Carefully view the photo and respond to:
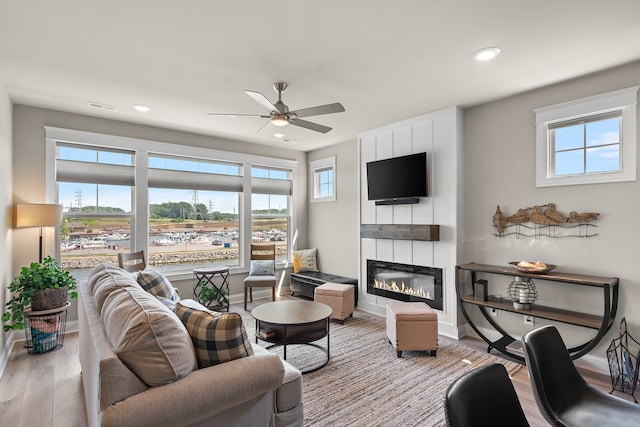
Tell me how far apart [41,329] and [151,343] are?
3.02 m

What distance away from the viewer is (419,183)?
417 centimetres

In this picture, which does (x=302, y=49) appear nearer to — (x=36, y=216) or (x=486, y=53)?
(x=486, y=53)

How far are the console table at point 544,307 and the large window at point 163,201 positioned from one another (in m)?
3.56

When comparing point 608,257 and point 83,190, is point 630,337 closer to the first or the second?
point 608,257

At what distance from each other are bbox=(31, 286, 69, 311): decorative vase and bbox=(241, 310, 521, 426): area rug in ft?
6.81

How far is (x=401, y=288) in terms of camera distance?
4.55 meters

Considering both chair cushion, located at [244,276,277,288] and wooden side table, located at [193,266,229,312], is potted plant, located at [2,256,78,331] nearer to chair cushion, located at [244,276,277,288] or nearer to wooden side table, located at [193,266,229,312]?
wooden side table, located at [193,266,229,312]

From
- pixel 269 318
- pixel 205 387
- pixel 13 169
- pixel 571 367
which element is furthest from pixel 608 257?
pixel 13 169

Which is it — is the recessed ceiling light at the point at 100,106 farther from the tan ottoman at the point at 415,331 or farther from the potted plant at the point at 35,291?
the tan ottoman at the point at 415,331

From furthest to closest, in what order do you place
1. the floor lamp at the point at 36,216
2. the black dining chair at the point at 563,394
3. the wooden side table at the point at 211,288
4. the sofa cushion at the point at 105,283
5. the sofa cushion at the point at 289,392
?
the wooden side table at the point at 211,288, the floor lamp at the point at 36,216, the sofa cushion at the point at 105,283, the sofa cushion at the point at 289,392, the black dining chair at the point at 563,394

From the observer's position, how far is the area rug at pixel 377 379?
7.77ft

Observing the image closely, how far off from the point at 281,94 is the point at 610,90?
121 inches

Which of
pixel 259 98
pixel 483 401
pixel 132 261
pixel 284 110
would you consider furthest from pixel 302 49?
pixel 132 261

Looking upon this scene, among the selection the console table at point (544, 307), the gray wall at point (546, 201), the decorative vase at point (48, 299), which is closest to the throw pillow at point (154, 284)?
the decorative vase at point (48, 299)
